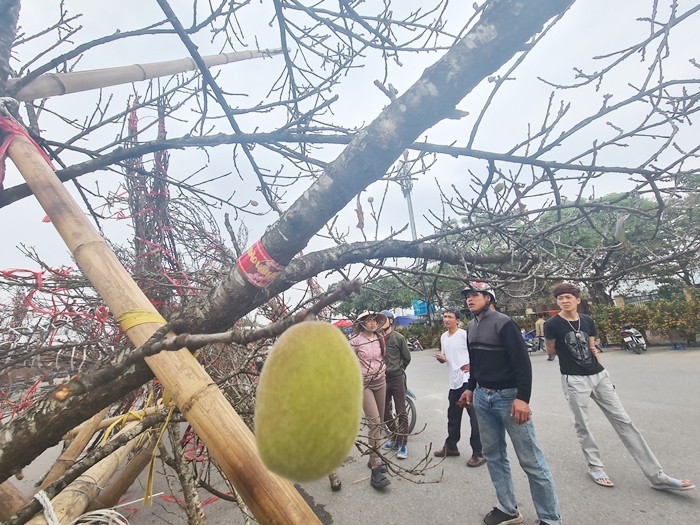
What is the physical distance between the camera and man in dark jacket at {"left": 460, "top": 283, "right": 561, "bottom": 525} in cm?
295

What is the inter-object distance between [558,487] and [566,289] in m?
1.90

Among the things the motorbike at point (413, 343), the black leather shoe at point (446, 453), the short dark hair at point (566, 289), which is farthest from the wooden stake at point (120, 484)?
the motorbike at point (413, 343)

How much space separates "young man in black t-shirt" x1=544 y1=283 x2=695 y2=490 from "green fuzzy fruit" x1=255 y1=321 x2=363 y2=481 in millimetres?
3640

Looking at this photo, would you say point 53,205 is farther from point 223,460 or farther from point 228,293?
point 223,460

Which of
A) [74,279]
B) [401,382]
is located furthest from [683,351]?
[74,279]

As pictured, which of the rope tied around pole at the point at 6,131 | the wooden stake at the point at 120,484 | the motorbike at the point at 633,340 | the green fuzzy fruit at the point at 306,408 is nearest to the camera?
the green fuzzy fruit at the point at 306,408

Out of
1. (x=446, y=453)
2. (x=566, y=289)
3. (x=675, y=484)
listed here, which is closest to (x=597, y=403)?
(x=675, y=484)

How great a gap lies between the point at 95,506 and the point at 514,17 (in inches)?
125

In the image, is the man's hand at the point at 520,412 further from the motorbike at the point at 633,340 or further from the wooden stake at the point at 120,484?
the motorbike at the point at 633,340

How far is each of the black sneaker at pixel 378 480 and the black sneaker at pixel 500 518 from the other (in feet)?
3.84

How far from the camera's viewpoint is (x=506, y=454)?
10.7ft

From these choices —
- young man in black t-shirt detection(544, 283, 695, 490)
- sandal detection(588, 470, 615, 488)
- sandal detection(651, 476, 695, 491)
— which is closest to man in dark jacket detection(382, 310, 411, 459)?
young man in black t-shirt detection(544, 283, 695, 490)

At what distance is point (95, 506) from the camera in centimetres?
229

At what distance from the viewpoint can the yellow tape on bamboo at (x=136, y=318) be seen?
39.8 inches
